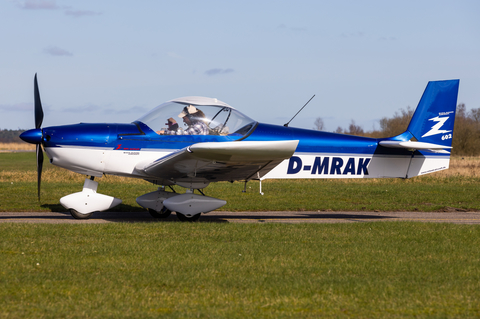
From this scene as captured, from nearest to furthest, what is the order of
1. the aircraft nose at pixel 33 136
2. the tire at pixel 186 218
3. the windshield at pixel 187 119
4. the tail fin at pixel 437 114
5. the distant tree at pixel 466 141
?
Answer: the aircraft nose at pixel 33 136, the windshield at pixel 187 119, the tire at pixel 186 218, the tail fin at pixel 437 114, the distant tree at pixel 466 141

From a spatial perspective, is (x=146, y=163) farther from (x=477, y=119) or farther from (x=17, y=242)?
(x=477, y=119)

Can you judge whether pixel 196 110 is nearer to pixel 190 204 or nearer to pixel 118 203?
pixel 190 204

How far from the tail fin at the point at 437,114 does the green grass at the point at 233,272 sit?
3489 mm

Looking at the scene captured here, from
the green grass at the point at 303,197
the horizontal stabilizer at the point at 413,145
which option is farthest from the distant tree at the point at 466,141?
the horizontal stabilizer at the point at 413,145

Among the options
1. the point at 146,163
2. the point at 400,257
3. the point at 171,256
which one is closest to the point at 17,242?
the point at 171,256

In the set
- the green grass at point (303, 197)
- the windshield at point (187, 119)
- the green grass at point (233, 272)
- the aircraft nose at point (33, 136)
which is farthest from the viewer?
the green grass at point (303, 197)

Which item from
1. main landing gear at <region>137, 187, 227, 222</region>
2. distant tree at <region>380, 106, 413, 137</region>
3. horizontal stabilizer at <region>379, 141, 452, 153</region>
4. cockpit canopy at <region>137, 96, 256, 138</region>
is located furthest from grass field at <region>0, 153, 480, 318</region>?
distant tree at <region>380, 106, 413, 137</region>

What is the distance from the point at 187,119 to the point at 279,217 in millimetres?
3455

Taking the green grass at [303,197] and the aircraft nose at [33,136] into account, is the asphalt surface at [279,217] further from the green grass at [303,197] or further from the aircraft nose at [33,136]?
the aircraft nose at [33,136]

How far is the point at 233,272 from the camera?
5.49m

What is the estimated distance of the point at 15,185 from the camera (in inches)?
625

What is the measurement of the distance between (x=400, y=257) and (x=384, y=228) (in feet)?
8.10

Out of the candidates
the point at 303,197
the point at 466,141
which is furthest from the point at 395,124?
the point at 303,197

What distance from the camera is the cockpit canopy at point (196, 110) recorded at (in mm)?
9781
